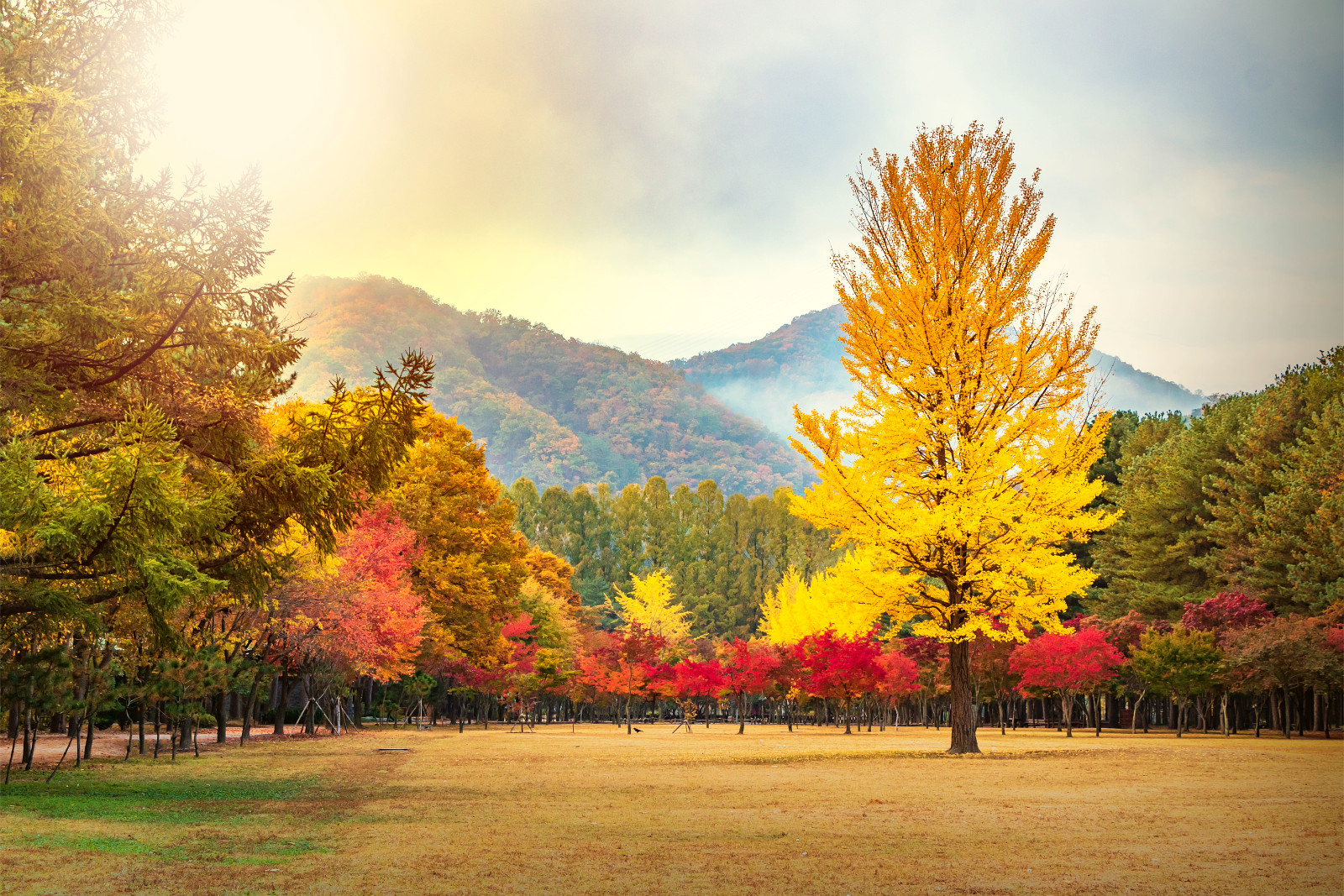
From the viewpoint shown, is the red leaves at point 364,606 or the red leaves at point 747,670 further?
the red leaves at point 747,670

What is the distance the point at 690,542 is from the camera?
8194 centimetres

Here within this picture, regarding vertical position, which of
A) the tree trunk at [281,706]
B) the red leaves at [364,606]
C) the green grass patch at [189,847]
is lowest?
the tree trunk at [281,706]

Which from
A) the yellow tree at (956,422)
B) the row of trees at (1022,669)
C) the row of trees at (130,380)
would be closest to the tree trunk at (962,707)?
the yellow tree at (956,422)

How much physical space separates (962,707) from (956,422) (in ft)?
21.4

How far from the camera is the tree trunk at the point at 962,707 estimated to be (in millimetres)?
21609

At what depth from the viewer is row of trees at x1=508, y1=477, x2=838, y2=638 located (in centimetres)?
7869

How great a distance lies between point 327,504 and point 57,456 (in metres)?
2.93

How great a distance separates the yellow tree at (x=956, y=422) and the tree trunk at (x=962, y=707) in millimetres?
43

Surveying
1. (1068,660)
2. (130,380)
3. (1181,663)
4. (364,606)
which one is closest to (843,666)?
(1068,660)

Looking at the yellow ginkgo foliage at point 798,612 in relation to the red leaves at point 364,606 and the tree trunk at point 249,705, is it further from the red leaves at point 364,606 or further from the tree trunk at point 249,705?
the tree trunk at point 249,705

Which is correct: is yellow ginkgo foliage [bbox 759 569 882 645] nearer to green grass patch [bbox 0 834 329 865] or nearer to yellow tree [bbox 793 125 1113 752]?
yellow tree [bbox 793 125 1113 752]

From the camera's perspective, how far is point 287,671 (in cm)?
3303

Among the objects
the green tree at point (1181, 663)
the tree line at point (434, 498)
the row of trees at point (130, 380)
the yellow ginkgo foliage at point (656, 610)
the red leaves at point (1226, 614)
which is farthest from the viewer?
the yellow ginkgo foliage at point (656, 610)

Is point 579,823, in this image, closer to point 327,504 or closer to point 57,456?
point 327,504
